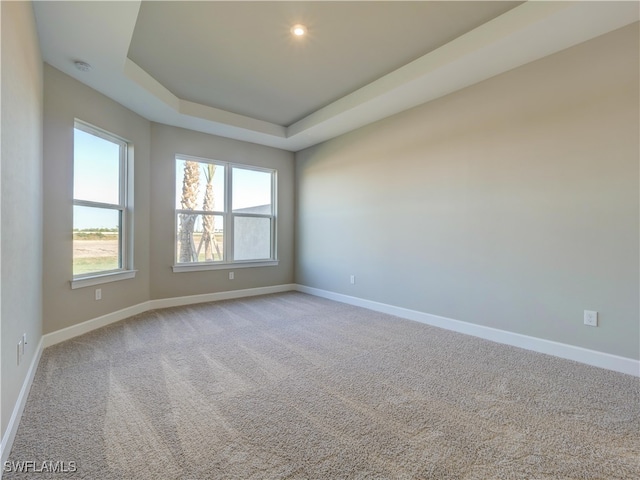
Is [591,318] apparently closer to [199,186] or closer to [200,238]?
[200,238]

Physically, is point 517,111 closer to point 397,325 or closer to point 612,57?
point 612,57

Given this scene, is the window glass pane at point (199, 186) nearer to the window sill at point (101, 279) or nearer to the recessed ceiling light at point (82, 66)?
the window sill at point (101, 279)

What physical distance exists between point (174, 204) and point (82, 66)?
202 cm

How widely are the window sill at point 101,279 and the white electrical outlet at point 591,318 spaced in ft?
15.8

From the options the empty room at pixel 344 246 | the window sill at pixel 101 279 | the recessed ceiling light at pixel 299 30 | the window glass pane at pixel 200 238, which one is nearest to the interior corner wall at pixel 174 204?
the empty room at pixel 344 246

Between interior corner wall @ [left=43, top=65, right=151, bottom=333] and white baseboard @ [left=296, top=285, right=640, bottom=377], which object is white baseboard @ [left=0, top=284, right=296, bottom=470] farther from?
white baseboard @ [left=296, top=285, right=640, bottom=377]

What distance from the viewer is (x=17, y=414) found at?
1.74 metres

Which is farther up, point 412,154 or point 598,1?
point 598,1

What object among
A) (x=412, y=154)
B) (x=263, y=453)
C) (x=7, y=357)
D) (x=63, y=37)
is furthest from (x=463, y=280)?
(x=63, y=37)

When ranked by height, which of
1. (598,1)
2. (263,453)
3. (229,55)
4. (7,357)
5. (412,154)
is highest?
(229,55)

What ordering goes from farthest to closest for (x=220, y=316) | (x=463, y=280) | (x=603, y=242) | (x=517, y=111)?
(x=220, y=316), (x=463, y=280), (x=517, y=111), (x=603, y=242)

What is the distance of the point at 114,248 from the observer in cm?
388

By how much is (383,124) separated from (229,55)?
2143 millimetres

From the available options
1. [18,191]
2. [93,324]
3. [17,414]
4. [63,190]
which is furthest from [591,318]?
[63,190]
